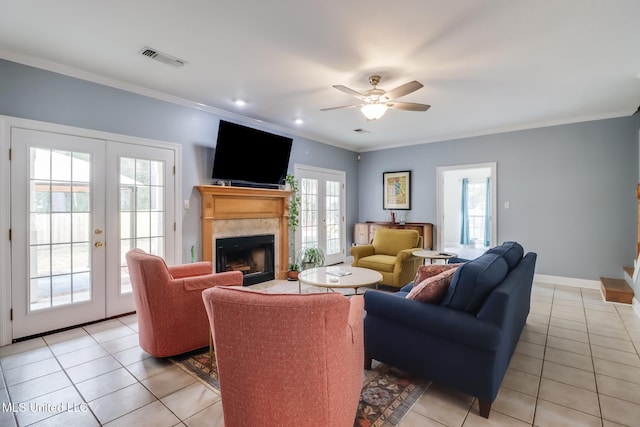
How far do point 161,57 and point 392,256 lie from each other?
3.99 metres

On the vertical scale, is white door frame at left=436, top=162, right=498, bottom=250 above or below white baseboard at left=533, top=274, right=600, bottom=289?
above

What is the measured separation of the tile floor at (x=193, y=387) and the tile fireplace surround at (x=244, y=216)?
61.8 inches

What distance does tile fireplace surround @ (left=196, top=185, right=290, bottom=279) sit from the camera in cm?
414

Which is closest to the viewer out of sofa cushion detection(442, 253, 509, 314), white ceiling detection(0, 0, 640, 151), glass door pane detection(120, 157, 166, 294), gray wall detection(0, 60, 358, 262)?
sofa cushion detection(442, 253, 509, 314)

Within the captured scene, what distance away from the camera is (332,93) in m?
3.67

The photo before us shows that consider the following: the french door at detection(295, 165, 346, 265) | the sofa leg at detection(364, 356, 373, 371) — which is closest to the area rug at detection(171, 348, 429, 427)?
the sofa leg at detection(364, 356, 373, 371)

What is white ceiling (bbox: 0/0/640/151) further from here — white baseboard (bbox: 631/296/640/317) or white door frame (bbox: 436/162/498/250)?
white baseboard (bbox: 631/296/640/317)

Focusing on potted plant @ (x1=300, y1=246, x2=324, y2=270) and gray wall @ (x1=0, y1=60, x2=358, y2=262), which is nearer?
gray wall @ (x1=0, y1=60, x2=358, y2=262)

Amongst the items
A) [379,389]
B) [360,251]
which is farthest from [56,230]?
[360,251]

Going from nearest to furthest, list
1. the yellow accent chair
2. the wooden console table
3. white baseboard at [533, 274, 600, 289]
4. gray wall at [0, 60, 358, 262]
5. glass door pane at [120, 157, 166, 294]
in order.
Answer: gray wall at [0, 60, 358, 262] → glass door pane at [120, 157, 166, 294] → the yellow accent chair → white baseboard at [533, 274, 600, 289] → the wooden console table

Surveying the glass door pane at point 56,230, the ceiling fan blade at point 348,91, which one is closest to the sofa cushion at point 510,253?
the ceiling fan blade at point 348,91

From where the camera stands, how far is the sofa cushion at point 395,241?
4.87 m

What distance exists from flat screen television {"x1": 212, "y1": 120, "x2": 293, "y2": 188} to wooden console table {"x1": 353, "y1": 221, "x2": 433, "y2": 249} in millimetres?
2384

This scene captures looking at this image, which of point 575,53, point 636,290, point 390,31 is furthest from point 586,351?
point 390,31
